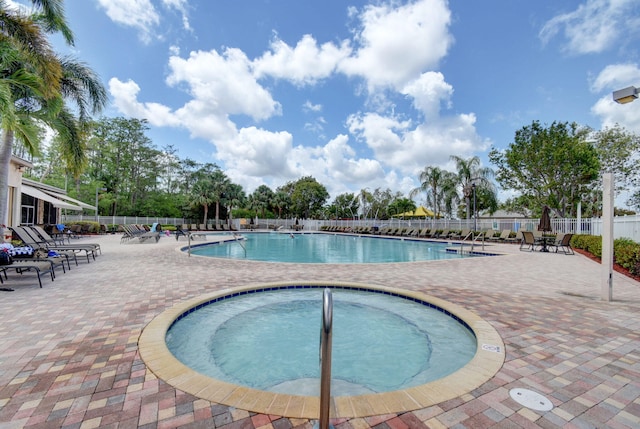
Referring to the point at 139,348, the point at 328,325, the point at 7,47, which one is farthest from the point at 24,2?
the point at 328,325

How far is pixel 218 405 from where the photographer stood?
6.30 ft

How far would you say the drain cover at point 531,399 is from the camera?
6.35ft

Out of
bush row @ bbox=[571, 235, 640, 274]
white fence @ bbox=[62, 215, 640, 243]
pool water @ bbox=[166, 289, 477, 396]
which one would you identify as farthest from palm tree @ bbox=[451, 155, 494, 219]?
pool water @ bbox=[166, 289, 477, 396]

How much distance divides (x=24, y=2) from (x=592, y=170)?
2771 centimetres

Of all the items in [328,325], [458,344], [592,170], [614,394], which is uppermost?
[592,170]

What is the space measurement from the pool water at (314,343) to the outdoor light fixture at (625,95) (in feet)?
14.3

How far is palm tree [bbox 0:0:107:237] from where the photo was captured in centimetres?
777

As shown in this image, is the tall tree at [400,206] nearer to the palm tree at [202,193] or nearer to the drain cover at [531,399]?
the palm tree at [202,193]

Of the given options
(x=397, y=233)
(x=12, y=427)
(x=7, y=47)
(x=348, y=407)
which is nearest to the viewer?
(x=12, y=427)

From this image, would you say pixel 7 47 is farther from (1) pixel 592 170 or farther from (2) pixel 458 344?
(1) pixel 592 170

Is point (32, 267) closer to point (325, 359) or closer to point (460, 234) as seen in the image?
point (325, 359)

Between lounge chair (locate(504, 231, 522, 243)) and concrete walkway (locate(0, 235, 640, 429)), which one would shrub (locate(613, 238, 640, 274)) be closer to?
concrete walkway (locate(0, 235, 640, 429))

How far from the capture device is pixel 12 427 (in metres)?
1.69

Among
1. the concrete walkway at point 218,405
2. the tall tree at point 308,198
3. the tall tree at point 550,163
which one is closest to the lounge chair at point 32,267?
the concrete walkway at point 218,405
